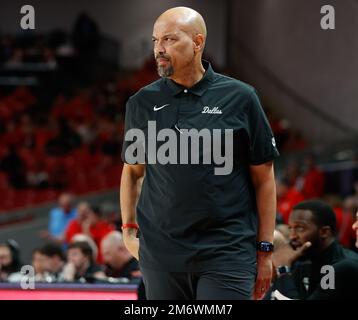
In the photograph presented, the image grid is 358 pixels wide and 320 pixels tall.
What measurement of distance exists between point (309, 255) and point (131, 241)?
1.13 meters

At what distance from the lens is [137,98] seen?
2834mm

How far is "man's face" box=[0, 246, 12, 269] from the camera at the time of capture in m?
6.29

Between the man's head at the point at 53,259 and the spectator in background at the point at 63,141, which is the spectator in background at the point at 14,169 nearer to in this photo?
the spectator in background at the point at 63,141

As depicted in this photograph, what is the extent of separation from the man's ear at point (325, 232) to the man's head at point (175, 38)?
4.20 ft

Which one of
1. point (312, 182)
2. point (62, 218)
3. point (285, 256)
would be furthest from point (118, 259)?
point (312, 182)

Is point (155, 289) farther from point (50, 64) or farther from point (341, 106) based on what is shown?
point (50, 64)

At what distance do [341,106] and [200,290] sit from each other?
992cm

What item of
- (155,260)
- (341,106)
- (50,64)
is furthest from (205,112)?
(50,64)

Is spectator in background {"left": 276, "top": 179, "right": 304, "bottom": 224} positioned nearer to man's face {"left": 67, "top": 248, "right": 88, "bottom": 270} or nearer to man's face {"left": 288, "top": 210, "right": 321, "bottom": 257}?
man's face {"left": 67, "top": 248, "right": 88, "bottom": 270}

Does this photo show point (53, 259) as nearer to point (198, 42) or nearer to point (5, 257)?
point (5, 257)

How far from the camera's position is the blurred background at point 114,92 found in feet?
35.9

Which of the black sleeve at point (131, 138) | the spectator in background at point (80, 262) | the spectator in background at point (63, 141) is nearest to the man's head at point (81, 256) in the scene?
the spectator in background at point (80, 262)

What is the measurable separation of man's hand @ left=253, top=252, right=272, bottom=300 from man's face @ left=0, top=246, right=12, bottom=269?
3.79 metres

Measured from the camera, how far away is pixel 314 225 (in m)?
3.74
